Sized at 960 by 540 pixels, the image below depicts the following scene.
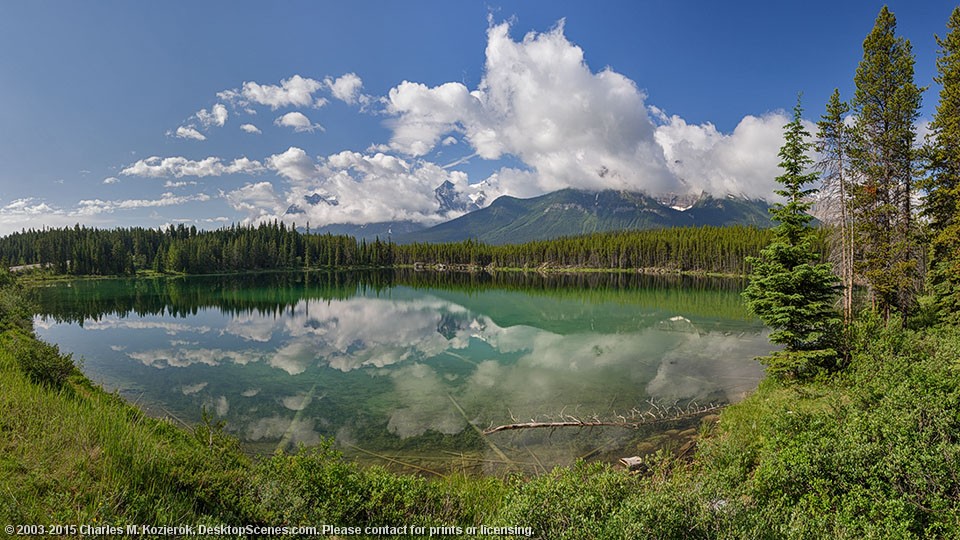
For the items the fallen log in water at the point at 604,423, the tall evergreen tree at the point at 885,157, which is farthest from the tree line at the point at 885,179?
the fallen log in water at the point at 604,423

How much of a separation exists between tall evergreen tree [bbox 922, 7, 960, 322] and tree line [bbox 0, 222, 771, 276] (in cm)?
12300

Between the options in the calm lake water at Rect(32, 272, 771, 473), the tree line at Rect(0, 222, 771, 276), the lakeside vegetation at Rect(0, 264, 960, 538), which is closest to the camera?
the lakeside vegetation at Rect(0, 264, 960, 538)

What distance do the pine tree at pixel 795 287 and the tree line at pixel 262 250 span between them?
134 meters

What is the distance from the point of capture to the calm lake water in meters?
17.8

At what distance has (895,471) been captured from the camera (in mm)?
7699

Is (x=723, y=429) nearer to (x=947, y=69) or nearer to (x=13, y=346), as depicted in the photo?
(x=947, y=69)

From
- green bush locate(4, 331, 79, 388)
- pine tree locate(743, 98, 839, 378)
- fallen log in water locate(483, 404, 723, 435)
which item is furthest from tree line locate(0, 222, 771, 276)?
green bush locate(4, 331, 79, 388)

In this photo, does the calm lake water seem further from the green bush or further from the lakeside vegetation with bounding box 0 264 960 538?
the lakeside vegetation with bounding box 0 264 960 538

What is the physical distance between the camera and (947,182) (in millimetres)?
24109

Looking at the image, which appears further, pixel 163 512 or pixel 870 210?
pixel 870 210

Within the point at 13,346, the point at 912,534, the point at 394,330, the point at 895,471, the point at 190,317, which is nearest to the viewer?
the point at 912,534

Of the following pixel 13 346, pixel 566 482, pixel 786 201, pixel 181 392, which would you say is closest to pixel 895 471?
pixel 566 482

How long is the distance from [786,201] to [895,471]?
56.6ft

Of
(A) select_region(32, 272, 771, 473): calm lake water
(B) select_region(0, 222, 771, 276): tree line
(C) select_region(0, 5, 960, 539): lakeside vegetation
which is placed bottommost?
(A) select_region(32, 272, 771, 473): calm lake water
